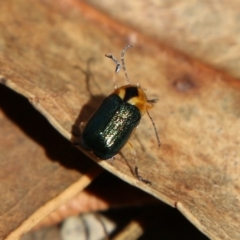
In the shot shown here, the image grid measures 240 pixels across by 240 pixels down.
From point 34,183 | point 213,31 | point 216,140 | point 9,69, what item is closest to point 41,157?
point 34,183

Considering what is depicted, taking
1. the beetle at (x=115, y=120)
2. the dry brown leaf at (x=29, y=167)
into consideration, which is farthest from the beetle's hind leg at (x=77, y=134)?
the dry brown leaf at (x=29, y=167)

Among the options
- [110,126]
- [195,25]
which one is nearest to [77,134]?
[110,126]

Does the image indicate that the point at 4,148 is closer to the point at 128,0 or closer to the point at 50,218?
the point at 50,218

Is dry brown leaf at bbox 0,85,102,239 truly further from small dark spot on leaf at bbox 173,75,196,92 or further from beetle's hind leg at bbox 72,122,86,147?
small dark spot on leaf at bbox 173,75,196,92

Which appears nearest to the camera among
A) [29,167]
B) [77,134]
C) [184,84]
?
[77,134]

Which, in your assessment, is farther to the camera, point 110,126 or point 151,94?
point 151,94

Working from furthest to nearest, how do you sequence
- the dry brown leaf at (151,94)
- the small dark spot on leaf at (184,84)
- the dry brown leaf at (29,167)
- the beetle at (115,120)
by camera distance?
the small dark spot on leaf at (184,84), the beetle at (115,120), the dry brown leaf at (29,167), the dry brown leaf at (151,94)

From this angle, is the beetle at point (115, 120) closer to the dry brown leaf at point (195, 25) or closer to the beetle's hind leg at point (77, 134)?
the beetle's hind leg at point (77, 134)

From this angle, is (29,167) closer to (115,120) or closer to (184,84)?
(115,120)
